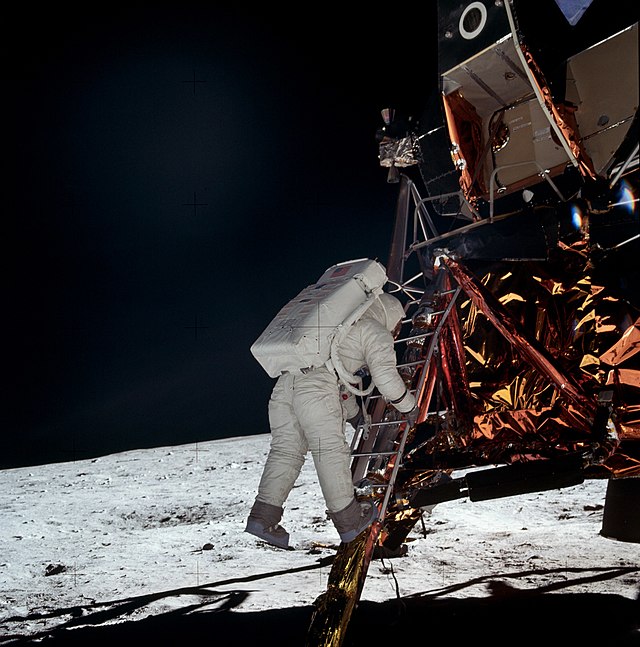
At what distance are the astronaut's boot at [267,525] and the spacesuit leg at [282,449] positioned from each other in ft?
0.10

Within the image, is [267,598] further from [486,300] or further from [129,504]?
[129,504]

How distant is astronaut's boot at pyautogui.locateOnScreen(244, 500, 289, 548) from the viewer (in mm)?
2174

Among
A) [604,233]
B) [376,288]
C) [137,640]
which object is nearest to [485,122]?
[604,233]

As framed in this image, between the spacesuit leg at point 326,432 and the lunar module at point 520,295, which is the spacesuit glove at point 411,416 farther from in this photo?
the spacesuit leg at point 326,432

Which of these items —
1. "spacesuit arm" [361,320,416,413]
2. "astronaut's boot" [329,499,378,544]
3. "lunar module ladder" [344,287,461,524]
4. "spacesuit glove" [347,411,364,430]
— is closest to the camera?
"astronaut's boot" [329,499,378,544]

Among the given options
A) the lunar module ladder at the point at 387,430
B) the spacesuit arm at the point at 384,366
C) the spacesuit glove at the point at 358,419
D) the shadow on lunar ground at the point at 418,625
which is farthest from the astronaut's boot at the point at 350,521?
the spacesuit glove at the point at 358,419

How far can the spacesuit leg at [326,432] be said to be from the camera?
83.7 inches

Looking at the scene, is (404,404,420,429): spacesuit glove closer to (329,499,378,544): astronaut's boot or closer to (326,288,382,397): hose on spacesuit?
(326,288,382,397): hose on spacesuit

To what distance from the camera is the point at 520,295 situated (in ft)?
8.51

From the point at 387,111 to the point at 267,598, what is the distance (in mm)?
2655

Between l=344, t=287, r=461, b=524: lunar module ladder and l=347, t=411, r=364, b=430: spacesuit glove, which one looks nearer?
l=344, t=287, r=461, b=524: lunar module ladder

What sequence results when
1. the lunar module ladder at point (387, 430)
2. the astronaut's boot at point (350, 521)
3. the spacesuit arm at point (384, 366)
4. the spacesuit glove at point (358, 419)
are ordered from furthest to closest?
the spacesuit glove at point (358, 419) < the lunar module ladder at point (387, 430) < the spacesuit arm at point (384, 366) < the astronaut's boot at point (350, 521)

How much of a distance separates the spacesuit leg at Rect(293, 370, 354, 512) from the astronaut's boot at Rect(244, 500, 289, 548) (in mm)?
213

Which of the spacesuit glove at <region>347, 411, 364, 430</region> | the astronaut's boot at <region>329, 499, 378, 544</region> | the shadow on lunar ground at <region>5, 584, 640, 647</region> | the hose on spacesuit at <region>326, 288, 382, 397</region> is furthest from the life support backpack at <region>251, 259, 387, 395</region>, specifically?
the shadow on lunar ground at <region>5, 584, 640, 647</region>
